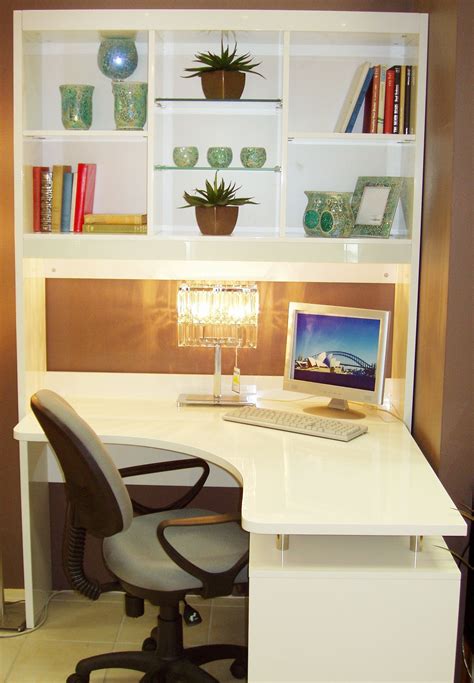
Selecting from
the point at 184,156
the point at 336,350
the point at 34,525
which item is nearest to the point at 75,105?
the point at 184,156

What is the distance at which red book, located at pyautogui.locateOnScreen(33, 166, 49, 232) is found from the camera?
11.3ft

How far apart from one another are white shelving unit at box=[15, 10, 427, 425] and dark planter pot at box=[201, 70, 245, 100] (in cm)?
7

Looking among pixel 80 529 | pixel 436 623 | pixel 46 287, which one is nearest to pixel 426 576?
pixel 436 623

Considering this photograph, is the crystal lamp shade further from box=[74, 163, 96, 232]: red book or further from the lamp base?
box=[74, 163, 96, 232]: red book

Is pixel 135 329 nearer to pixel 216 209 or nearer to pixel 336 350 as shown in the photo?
pixel 216 209

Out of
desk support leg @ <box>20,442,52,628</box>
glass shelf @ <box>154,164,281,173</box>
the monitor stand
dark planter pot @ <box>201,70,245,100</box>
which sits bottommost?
desk support leg @ <box>20,442,52,628</box>

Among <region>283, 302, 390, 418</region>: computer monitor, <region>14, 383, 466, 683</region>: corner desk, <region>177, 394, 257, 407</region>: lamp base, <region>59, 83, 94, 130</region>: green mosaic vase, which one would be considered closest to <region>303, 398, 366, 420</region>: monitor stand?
<region>283, 302, 390, 418</region>: computer monitor

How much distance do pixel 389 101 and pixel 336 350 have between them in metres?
0.94

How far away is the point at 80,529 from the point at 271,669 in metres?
0.77

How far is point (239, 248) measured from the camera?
3342mm

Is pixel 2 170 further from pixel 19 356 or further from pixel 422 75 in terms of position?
pixel 422 75

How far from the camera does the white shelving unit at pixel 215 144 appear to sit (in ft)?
10.8

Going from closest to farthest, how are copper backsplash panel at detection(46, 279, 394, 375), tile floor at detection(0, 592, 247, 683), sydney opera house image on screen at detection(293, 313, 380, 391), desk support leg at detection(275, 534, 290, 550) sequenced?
desk support leg at detection(275, 534, 290, 550)
tile floor at detection(0, 592, 247, 683)
sydney opera house image on screen at detection(293, 313, 380, 391)
copper backsplash panel at detection(46, 279, 394, 375)

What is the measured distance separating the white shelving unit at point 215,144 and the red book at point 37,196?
39mm
